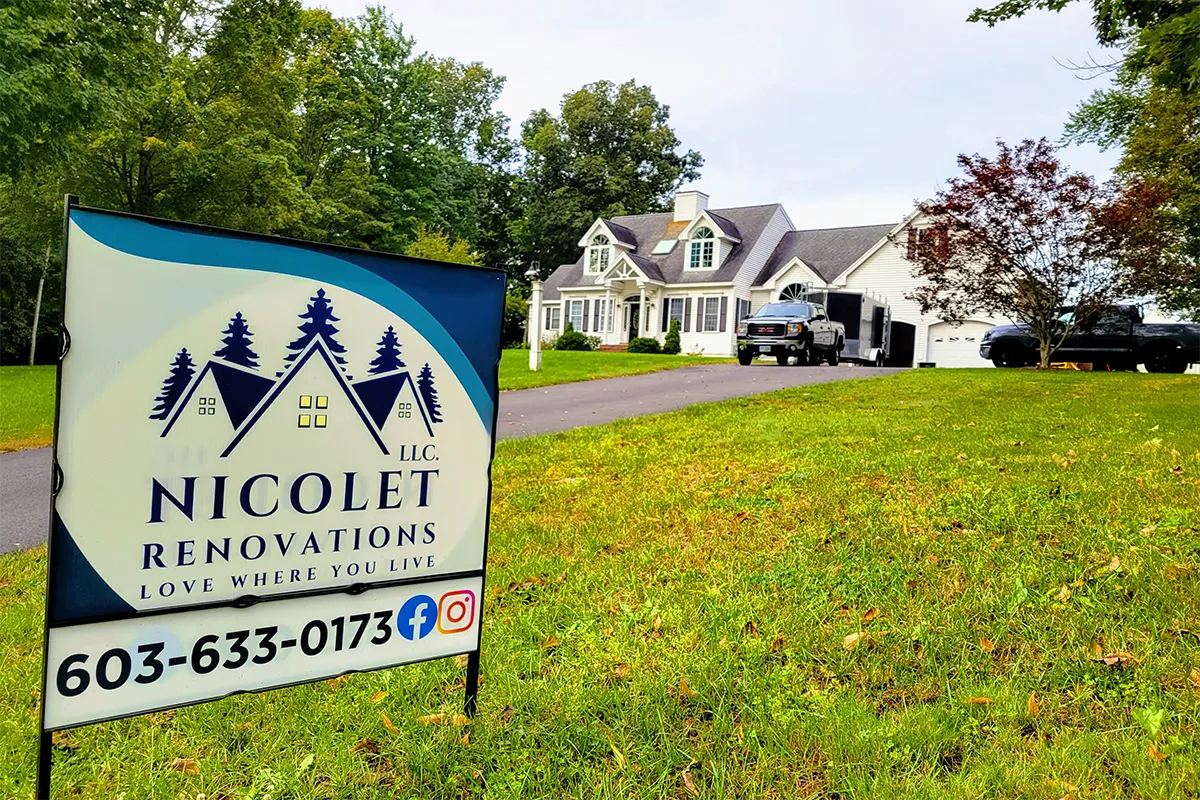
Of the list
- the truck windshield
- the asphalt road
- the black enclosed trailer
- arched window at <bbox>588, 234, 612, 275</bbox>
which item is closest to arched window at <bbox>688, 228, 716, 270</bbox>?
arched window at <bbox>588, 234, 612, 275</bbox>

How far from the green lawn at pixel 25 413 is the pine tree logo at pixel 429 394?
24.2 feet

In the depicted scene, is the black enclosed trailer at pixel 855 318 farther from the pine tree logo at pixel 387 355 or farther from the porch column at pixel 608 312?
the pine tree logo at pixel 387 355

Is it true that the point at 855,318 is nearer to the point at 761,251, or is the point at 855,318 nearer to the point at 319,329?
the point at 761,251

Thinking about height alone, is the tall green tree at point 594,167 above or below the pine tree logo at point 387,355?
above

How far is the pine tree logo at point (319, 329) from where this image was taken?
2105 millimetres

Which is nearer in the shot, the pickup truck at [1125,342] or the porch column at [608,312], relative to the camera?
the pickup truck at [1125,342]

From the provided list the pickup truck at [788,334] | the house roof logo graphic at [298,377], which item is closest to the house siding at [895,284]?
the pickup truck at [788,334]

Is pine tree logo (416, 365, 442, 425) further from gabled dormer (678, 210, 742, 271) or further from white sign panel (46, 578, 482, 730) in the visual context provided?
gabled dormer (678, 210, 742, 271)

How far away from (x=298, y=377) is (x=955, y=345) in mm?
32846

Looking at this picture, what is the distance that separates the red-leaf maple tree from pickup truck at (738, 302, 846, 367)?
3451 mm

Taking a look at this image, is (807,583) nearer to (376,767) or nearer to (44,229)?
(376,767)

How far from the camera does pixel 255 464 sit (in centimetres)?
206

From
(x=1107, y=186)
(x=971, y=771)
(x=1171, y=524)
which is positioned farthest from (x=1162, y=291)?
(x=971, y=771)

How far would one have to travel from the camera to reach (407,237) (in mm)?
39062
